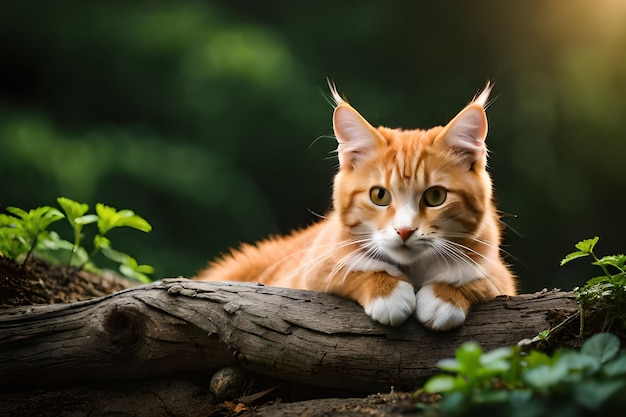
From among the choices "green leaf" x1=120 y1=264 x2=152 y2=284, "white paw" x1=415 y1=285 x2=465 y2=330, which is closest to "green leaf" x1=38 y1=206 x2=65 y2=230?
"green leaf" x1=120 y1=264 x2=152 y2=284

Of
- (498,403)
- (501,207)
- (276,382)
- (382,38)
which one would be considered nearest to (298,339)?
(276,382)

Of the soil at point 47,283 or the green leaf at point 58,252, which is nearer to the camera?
the soil at point 47,283

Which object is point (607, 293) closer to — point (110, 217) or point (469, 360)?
point (469, 360)

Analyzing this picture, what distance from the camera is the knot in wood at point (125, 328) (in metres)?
1.67

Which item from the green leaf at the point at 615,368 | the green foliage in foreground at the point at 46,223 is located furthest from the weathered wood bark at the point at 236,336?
the green leaf at the point at 615,368

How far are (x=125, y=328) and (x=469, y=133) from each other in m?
0.99

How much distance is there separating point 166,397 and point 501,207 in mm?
1998

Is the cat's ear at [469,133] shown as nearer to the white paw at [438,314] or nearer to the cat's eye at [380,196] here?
the cat's eye at [380,196]

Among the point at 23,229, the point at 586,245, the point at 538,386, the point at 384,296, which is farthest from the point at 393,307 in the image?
the point at 23,229

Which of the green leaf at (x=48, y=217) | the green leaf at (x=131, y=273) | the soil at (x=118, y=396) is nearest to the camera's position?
the soil at (x=118, y=396)

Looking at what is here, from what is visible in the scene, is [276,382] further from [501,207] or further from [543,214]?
[543,214]

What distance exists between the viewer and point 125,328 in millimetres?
1681

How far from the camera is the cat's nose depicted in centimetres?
150

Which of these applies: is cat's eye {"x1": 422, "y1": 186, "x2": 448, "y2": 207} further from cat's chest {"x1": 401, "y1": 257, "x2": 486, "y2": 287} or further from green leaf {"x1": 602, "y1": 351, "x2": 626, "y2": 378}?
green leaf {"x1": 602, "y1": 351, "x2": 626, "y2": 378}
